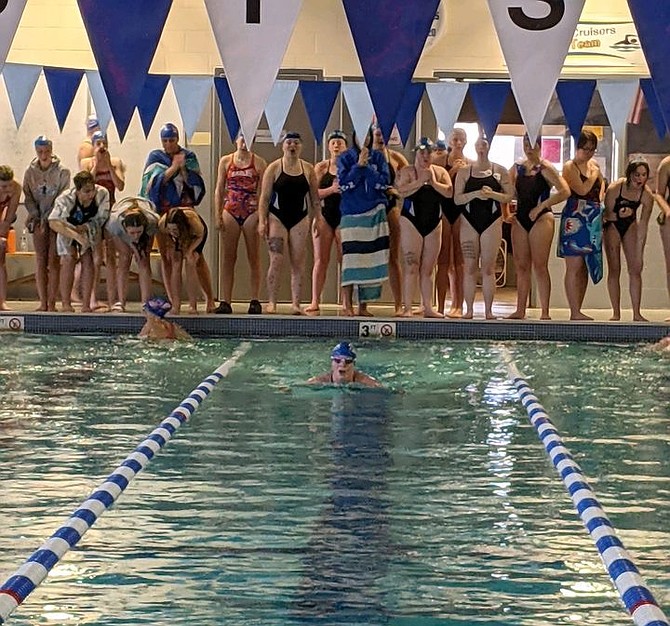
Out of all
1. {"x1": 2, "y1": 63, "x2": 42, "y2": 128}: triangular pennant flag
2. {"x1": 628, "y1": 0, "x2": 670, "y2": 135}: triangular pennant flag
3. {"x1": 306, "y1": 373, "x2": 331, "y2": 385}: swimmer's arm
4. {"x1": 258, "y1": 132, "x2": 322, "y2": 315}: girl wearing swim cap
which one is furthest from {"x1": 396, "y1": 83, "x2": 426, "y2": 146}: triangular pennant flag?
{"x1": 628, "y1": 0, "x2": 670, "y2": 135}: triangular pennant flag

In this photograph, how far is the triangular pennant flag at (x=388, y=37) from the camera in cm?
686

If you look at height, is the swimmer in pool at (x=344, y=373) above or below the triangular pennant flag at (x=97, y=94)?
below

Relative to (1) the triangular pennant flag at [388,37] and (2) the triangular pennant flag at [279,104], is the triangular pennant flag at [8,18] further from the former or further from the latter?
(2) the triangular pennant flag at [279,104]

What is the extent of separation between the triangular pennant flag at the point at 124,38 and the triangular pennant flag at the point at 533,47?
1.71 meters

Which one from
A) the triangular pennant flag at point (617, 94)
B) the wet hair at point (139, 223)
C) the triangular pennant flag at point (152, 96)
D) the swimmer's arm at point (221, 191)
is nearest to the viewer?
the wet hair at point (139, 223)

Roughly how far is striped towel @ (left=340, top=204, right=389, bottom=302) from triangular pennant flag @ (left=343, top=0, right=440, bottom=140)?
14.8 feet

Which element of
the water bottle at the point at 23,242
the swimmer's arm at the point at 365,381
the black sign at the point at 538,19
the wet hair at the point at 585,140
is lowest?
the swimmer's arm at the point at 365,381

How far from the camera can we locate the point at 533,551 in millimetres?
4445

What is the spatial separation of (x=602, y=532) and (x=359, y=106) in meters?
8.75

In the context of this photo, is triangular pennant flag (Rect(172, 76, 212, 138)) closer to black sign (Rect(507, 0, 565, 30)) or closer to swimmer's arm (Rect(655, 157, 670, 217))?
swimmer's arm (Rect(655, 157, 670, 217))

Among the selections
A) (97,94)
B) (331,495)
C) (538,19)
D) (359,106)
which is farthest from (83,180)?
(331,495)

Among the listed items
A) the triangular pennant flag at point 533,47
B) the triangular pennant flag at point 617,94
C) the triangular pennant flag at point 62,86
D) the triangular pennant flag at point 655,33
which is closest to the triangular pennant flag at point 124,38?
the triangular pennant flag at point 533,47

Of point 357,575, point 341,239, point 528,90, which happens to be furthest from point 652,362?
point 357,575

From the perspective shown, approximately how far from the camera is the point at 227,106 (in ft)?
44.2
